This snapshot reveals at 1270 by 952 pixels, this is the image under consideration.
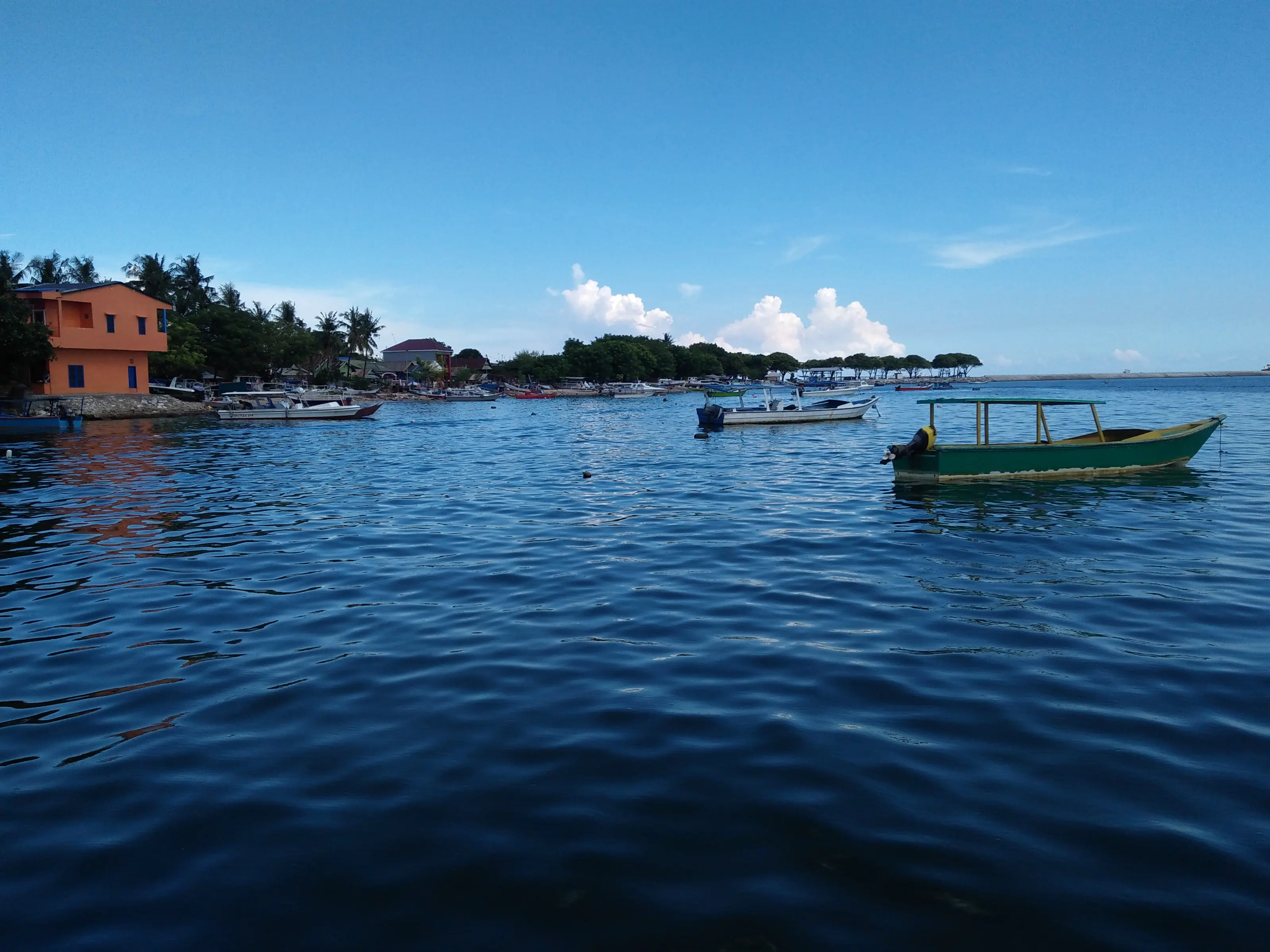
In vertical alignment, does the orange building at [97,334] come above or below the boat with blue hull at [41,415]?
above

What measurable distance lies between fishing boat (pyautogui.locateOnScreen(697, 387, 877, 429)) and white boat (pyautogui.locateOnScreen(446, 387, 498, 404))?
217ft

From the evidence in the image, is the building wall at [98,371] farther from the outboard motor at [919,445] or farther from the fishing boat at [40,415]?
the outboard motor at [919,445]

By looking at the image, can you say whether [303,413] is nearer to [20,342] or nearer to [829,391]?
[20,342]

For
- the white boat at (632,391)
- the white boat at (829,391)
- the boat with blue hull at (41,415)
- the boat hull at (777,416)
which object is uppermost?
the white boat at (632,391)

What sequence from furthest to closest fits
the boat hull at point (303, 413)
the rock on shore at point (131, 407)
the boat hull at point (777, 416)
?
the boat hull at point (303, 413), the rock on shore at point (131, 407), the boat hull at point (777, 416)

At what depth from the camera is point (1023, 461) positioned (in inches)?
800

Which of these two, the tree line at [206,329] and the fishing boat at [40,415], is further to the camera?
the tree line at [206,329]

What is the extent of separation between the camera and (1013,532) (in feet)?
46.8

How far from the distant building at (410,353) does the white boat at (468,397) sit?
A: 30929mm

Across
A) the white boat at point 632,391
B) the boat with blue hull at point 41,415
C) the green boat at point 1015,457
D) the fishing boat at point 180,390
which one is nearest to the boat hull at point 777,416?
the green boat at point 1015,457

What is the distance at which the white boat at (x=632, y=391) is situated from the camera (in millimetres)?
135125

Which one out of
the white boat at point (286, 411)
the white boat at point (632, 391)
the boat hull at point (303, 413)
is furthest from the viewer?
the white boat at point (632, 391)

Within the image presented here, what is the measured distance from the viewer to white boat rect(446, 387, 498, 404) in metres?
111

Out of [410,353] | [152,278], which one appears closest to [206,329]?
[152,278]
